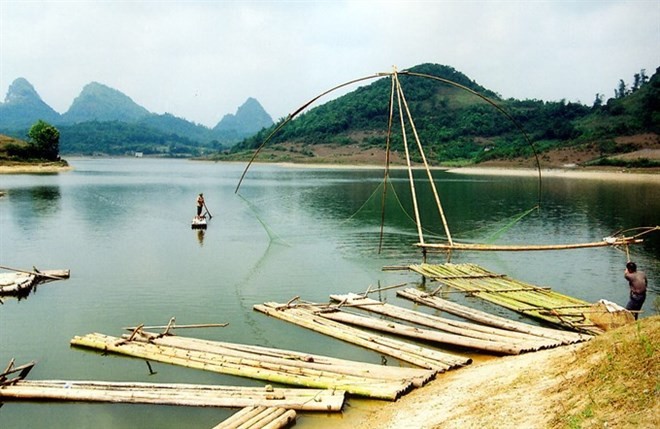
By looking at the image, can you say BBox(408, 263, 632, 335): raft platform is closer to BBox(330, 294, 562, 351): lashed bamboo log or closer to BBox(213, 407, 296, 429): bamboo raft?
BBox(330, 294, 562, 351): lashed bamboo log

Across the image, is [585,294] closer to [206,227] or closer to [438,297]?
[438,297]

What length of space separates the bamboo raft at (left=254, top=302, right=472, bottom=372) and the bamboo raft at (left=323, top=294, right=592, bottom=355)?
59 centimetres

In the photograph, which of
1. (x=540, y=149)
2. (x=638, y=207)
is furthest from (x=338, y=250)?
(x=540, y=149)

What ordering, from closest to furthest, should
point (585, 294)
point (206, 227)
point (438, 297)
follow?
point (438, 297), point (585, 294), point (206, 227)

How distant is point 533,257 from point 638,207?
70.3ft

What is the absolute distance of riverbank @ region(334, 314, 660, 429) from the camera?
6.21m

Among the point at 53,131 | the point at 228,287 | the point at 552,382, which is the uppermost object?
the point at 53,131

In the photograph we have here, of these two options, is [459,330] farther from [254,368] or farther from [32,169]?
[32,169]

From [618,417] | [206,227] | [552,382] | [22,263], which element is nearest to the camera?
[618,417]

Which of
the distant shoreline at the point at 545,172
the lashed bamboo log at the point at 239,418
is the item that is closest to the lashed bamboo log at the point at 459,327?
the lashed bamboo log at the point at 239,418

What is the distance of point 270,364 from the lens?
10820 millimetres

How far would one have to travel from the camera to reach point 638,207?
40438 millimetres

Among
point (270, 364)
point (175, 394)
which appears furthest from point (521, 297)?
point (175, 394)

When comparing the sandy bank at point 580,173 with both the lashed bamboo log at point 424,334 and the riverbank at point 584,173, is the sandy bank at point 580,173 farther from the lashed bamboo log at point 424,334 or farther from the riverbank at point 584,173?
the lashed bamboo log at point 424,334
